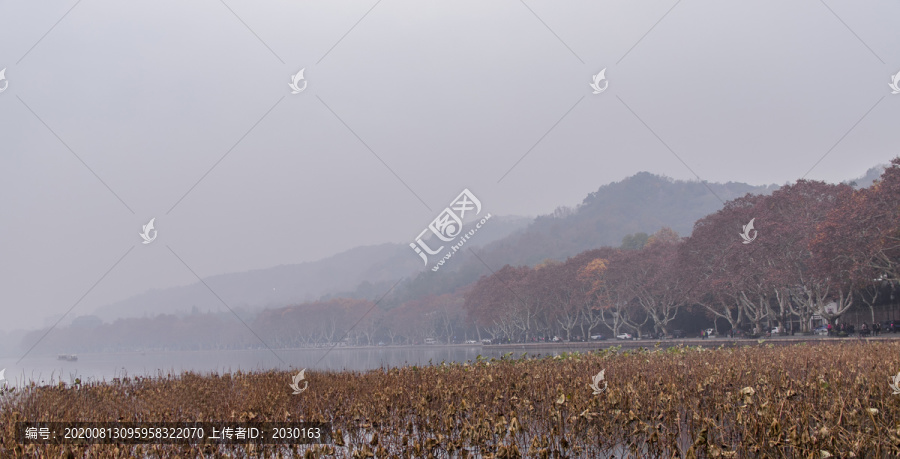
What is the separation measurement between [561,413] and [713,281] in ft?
146

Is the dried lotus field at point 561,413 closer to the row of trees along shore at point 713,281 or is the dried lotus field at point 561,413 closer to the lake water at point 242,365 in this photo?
the lake water at point 242,365

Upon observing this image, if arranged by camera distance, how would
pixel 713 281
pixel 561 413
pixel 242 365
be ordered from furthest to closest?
pixel 713 281 → pixel 242 365 → pixel 561 413

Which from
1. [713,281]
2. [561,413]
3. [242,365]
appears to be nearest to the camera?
[561,413]

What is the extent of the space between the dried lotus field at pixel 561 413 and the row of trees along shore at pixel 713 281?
85.8 ft

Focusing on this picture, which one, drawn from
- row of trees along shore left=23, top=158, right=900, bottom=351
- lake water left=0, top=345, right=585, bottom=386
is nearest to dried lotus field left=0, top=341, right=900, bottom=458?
lake water left=0, top=345, right=585, bottom=386

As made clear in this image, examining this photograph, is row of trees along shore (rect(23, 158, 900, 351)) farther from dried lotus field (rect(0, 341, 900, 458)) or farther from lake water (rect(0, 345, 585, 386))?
dried lotus field (rect(0, 341, 900, 458))

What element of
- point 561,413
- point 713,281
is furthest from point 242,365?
point 561,413

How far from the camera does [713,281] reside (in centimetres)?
4762

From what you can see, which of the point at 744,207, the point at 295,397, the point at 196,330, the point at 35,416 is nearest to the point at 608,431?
the point at 295,397

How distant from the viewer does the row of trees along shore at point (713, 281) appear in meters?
34.8

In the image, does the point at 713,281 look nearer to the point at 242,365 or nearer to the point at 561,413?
the point at 242,365

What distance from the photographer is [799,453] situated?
521 cm

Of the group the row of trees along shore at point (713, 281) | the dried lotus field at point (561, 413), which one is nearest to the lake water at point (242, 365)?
the dried lotus field at point (561, 413)

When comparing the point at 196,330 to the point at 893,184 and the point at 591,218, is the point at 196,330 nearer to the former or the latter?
the point at 591,218
